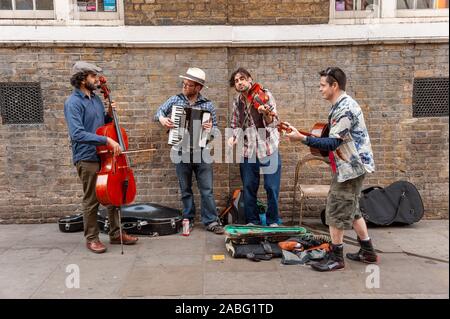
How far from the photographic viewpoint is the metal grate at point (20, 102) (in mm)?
5754

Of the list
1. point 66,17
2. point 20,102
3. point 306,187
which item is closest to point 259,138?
point 306,187

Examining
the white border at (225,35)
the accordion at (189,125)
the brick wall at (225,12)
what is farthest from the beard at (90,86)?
the brick wall at (225,12)

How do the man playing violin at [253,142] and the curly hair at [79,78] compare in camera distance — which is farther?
the man playing violin at [253,142]

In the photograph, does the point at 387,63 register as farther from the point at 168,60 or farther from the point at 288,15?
the point at 168,60

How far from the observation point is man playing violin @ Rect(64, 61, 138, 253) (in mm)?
4473

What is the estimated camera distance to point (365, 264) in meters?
4.45

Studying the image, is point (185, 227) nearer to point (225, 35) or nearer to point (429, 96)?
point (225, 35)

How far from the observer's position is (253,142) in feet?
17.3

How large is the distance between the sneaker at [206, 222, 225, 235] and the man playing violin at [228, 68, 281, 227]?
0.37 m

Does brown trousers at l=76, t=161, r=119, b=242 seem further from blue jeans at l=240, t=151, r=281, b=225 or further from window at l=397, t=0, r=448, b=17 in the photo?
window at l=397, t=0, r=448, b=17

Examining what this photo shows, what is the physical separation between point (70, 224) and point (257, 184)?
236 centimetres

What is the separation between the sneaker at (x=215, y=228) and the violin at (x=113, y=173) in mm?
1245

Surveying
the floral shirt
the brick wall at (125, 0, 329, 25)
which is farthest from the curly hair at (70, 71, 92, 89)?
the floral shirt

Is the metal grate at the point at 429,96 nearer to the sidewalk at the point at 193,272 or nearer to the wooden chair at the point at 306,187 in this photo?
the wooden chair at the point at 306,187
